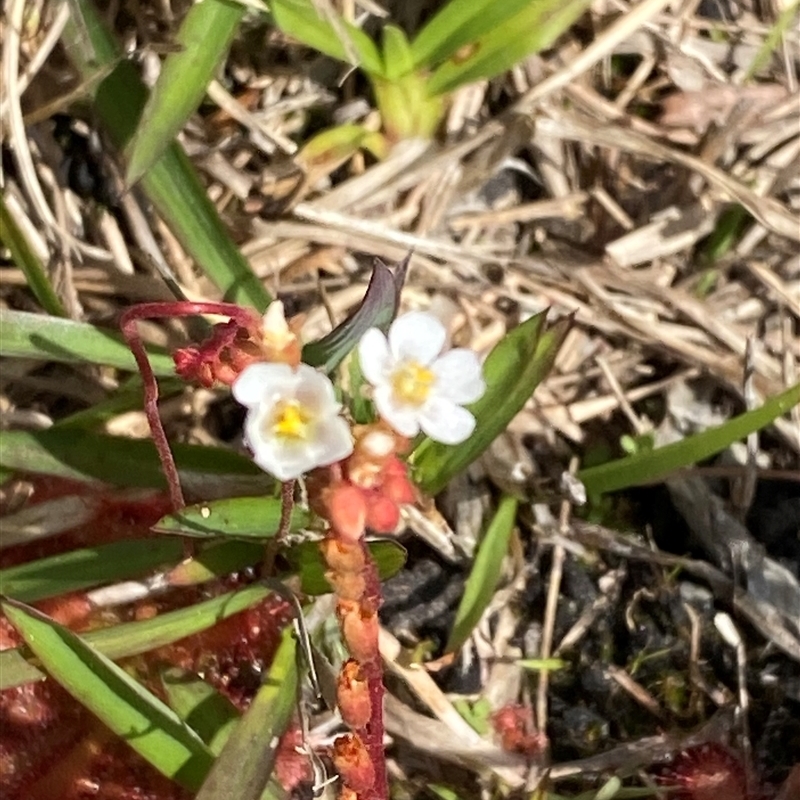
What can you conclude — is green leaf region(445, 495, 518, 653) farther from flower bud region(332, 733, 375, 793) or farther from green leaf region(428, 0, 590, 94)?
green leaf region(428, 0, 590, 94)

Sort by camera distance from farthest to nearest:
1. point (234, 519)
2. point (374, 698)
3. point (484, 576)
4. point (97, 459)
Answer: point (484, 576) → point (97, 459) → point (234, 519) → point (374, 698)

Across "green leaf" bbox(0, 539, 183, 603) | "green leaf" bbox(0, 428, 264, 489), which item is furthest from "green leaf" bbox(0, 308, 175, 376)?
"green leaf" bbox(0, 539, 183, 603)

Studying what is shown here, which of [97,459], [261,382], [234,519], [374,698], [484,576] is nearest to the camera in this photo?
[261,382]

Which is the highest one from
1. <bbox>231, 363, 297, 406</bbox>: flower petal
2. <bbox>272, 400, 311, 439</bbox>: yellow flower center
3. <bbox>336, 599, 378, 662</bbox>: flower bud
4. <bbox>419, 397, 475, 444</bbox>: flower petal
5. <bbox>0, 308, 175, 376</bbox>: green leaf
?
<bbox>231, 363, 297, 406</bbox>: flower petal

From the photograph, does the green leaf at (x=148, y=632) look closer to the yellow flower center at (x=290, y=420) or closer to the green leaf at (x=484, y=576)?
the green leaf at (x=484, y=576)

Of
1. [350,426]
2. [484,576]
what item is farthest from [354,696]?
[484,576]

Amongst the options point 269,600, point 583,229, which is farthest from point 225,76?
point 269,600

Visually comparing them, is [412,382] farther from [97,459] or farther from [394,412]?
[97,459]
